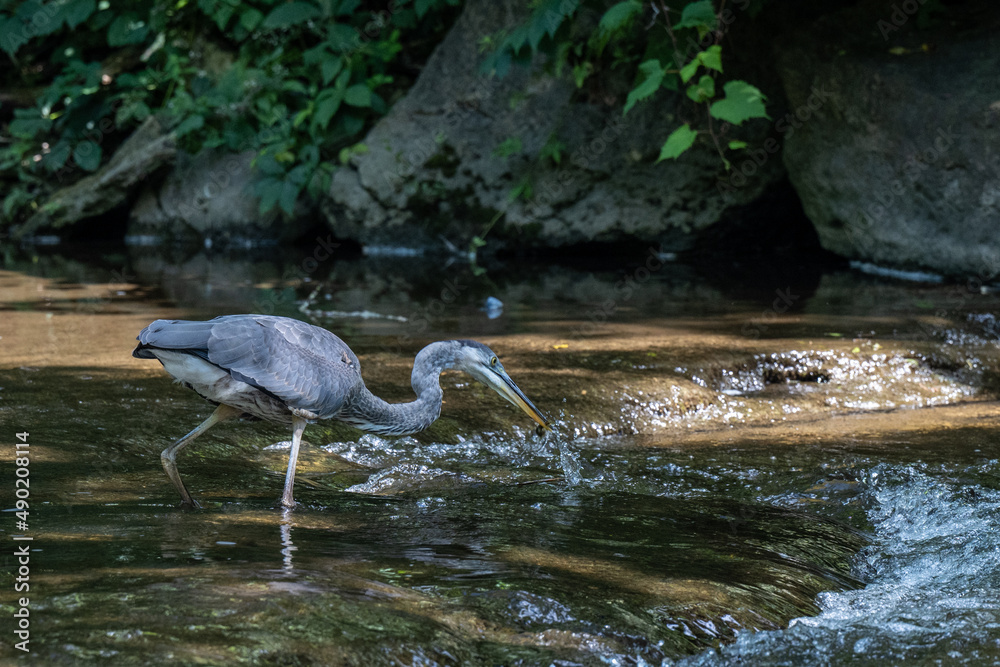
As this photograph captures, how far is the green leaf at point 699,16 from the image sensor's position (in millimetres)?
8805

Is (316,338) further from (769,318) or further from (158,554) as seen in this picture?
(769,318)

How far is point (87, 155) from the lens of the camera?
A: 1527 cm

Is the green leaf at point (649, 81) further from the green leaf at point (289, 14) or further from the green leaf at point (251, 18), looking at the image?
the green leaf at point (251, 18)

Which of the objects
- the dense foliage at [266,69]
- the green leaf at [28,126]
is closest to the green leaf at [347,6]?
the dense foliage at [266,69]

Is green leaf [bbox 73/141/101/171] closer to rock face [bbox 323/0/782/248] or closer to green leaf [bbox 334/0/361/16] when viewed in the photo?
rock face [bbox 323/0/782/248]

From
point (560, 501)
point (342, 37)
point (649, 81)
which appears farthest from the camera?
point (342, 37)

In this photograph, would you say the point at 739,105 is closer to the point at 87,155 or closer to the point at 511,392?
the point at 511,392

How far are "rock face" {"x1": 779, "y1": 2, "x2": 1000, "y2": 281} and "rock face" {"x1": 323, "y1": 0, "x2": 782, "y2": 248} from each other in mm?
1232

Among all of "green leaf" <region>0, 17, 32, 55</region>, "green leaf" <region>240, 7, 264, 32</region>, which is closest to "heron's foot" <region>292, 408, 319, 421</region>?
"green leaf" <region>240, 7, 264, 32</region>

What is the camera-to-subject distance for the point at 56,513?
3434 millimetres

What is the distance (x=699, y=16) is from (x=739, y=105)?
920 millimetres

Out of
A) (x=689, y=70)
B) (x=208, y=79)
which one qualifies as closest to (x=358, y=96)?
(x=208, y=79)

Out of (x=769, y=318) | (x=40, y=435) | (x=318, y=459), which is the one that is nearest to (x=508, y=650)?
(x=318, y=459)

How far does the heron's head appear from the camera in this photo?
441cm
